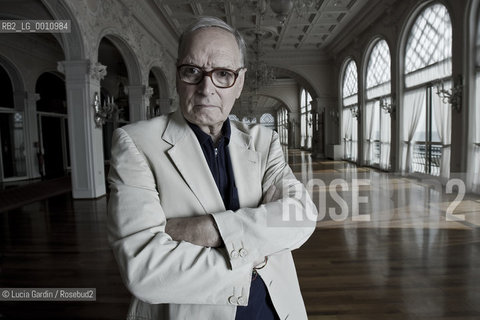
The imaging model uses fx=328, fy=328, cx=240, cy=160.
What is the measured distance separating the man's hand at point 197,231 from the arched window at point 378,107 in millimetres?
11001

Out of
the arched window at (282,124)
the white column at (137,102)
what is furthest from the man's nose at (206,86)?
the arched window at (282,124)

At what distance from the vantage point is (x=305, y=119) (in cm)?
2570

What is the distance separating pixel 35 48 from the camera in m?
11.7

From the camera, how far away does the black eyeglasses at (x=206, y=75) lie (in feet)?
3.66

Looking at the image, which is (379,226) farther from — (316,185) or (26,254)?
(26,254)

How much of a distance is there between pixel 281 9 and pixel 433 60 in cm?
549

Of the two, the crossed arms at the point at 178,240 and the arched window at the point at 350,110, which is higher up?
the arched window at the point at 350,110

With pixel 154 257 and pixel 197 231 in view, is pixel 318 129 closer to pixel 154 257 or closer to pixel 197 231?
pixel 197 231

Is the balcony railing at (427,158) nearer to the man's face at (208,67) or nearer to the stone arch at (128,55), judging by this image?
the stone arch at (128,55)

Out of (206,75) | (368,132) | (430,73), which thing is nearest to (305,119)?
(368,132)

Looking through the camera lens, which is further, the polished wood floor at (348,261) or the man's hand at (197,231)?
the polished wood floor at (348,261)

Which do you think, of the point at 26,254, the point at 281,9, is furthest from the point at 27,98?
the point at 281,9

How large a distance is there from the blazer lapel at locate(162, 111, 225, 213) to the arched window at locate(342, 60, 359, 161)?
45.4 feet

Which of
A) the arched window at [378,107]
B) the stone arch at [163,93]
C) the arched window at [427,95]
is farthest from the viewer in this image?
the stone arch at [163,93]
